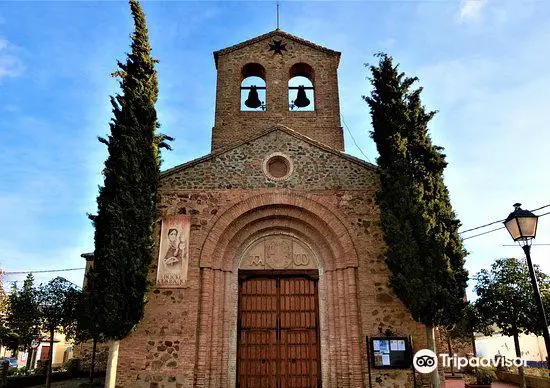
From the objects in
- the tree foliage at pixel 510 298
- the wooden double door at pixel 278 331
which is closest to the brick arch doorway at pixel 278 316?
the wooden double door at pixel 278 331

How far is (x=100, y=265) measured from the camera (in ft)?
32.9

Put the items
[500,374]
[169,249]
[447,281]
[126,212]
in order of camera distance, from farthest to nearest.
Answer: [500,374] → [169,249] → [126,212] → [447,281]

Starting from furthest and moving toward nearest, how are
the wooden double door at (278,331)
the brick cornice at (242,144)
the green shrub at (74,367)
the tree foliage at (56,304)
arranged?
the green shrub at (74,367) → the tree foliage at (56,304) → the brick cornice at (242,144) → the wooden double door at (278,331)

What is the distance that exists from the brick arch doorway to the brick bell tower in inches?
172

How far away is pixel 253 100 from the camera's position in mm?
15031

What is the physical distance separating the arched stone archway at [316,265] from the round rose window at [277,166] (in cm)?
64

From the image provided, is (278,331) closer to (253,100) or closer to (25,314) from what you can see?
(253,100)

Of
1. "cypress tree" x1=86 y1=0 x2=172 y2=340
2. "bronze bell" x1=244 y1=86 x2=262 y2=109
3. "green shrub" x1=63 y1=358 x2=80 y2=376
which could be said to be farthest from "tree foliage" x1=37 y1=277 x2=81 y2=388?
"bronze bell" x1=244 y1=86 x2=262 y2=109

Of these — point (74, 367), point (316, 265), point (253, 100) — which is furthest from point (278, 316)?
point (74, 367)

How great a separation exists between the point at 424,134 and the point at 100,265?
9290 millimetres

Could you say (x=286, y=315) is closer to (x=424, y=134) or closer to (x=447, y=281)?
(x=447, y=281)

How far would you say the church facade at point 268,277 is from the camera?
10.2 metres

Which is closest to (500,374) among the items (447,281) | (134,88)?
(447,281)

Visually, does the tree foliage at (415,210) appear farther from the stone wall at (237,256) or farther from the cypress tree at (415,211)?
the stone wall at (237,256)
